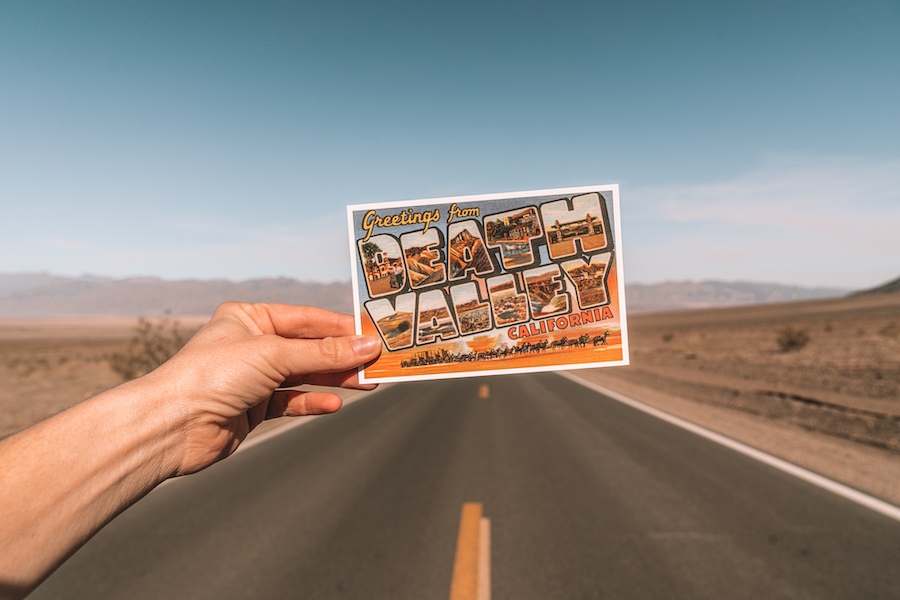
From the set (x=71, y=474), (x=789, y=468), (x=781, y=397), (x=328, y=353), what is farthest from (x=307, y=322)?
(x=781, y=397)

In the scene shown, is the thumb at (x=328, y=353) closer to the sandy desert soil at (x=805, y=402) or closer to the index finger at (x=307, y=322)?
the index finger at (x=307, y=322)

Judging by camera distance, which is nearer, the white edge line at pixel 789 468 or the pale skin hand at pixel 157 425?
the pale skin hand at pixel 157 425

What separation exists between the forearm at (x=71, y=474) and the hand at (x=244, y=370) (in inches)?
6.6

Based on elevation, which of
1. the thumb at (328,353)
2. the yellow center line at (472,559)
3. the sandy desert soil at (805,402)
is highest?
the thumb at (328,353)

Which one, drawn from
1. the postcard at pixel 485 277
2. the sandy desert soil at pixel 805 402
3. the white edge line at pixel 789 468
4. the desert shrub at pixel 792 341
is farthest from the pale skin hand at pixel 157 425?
the desert shrub at pixel 792 341

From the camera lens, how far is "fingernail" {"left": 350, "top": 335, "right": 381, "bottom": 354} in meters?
2.45

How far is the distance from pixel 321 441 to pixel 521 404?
23.4 ft

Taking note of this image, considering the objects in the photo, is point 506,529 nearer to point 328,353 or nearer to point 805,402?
point 328,353

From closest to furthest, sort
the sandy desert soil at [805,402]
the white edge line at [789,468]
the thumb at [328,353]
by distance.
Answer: the thumb at [328,353] < the white edge line at [789,468] < the sandy desert soil at [805,402]

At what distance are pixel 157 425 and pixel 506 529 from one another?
5294mm

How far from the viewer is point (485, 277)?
8.32ft

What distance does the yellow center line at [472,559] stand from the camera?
4775 millimetres

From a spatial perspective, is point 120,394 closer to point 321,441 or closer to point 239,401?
point 239,401

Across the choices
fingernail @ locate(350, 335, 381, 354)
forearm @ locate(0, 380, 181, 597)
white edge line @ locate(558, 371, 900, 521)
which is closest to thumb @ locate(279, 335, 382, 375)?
fingernail @ locate(350, 335, 381, 354)
